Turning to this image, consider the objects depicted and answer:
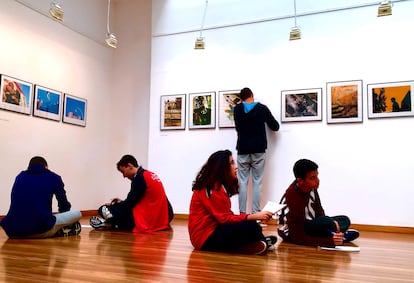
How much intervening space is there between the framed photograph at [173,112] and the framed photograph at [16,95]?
2.22 meters

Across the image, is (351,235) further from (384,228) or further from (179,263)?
(179,263)

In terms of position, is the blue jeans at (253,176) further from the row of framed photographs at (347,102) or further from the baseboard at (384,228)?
the baseboard at (384,228)

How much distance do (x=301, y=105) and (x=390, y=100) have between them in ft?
4.11

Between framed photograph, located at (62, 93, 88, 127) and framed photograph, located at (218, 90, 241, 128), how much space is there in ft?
8.73

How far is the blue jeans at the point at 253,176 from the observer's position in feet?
18.9

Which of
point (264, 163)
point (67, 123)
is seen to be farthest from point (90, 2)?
point (264, 163)

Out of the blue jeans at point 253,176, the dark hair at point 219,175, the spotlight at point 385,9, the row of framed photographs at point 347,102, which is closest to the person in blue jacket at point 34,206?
the dark hair at point 219,175

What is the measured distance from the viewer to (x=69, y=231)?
431cm

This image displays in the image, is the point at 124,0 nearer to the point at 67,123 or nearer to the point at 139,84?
the point at 139,84

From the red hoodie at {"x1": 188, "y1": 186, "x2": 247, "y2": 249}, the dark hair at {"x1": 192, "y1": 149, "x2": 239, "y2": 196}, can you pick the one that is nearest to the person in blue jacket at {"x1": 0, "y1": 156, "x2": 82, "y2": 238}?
the red hoodie at {"x1": 188, "y1": 186, "x2": 247, "y2": 249}

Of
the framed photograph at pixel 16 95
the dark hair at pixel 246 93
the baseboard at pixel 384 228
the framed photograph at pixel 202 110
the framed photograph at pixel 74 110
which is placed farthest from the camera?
the framed photograph at pixel 74 110

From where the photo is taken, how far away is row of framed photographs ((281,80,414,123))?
5.44 m

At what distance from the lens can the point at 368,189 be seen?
18.0 ft

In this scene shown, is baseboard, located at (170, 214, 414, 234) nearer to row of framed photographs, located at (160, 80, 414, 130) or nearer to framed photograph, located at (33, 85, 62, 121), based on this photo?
row of framed photographs, located at (160, 80, 414, 130)
